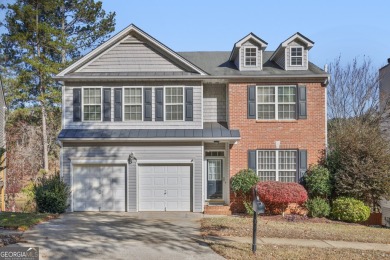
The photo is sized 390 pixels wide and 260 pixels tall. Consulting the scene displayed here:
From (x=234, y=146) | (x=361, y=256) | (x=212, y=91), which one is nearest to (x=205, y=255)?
(x=361, y=256)

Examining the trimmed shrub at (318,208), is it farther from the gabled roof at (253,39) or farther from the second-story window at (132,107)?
the second-story window at (132,107)

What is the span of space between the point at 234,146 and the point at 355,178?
551cm

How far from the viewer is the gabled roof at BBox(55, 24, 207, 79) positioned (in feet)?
60.2

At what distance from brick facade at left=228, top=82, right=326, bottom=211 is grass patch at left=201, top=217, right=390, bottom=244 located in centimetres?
365

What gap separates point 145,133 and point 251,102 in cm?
521

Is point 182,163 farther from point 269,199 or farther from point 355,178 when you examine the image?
point 355,178

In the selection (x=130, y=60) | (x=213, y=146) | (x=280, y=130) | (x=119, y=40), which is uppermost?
(x=119, y=40)

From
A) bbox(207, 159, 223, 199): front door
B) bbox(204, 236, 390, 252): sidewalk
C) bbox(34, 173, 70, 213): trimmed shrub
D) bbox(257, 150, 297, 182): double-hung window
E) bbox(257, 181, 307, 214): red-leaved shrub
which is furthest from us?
bbox(207, 159, 223, 199): front door

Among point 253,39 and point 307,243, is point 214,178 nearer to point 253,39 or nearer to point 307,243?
point 253,39

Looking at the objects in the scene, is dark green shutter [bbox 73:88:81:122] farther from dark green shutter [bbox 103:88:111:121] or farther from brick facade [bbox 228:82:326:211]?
brick facade [bbox 228:82:326:211]

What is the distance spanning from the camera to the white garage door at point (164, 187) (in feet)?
59.5

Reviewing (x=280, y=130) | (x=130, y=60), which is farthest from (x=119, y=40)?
(x=280, y=130)

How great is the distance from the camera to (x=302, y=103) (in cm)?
1853

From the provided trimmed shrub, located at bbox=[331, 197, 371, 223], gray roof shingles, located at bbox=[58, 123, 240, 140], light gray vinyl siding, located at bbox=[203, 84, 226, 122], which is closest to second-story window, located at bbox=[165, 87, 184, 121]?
gray roof shingles, located at bbox=[58, 123, 240, 140]
